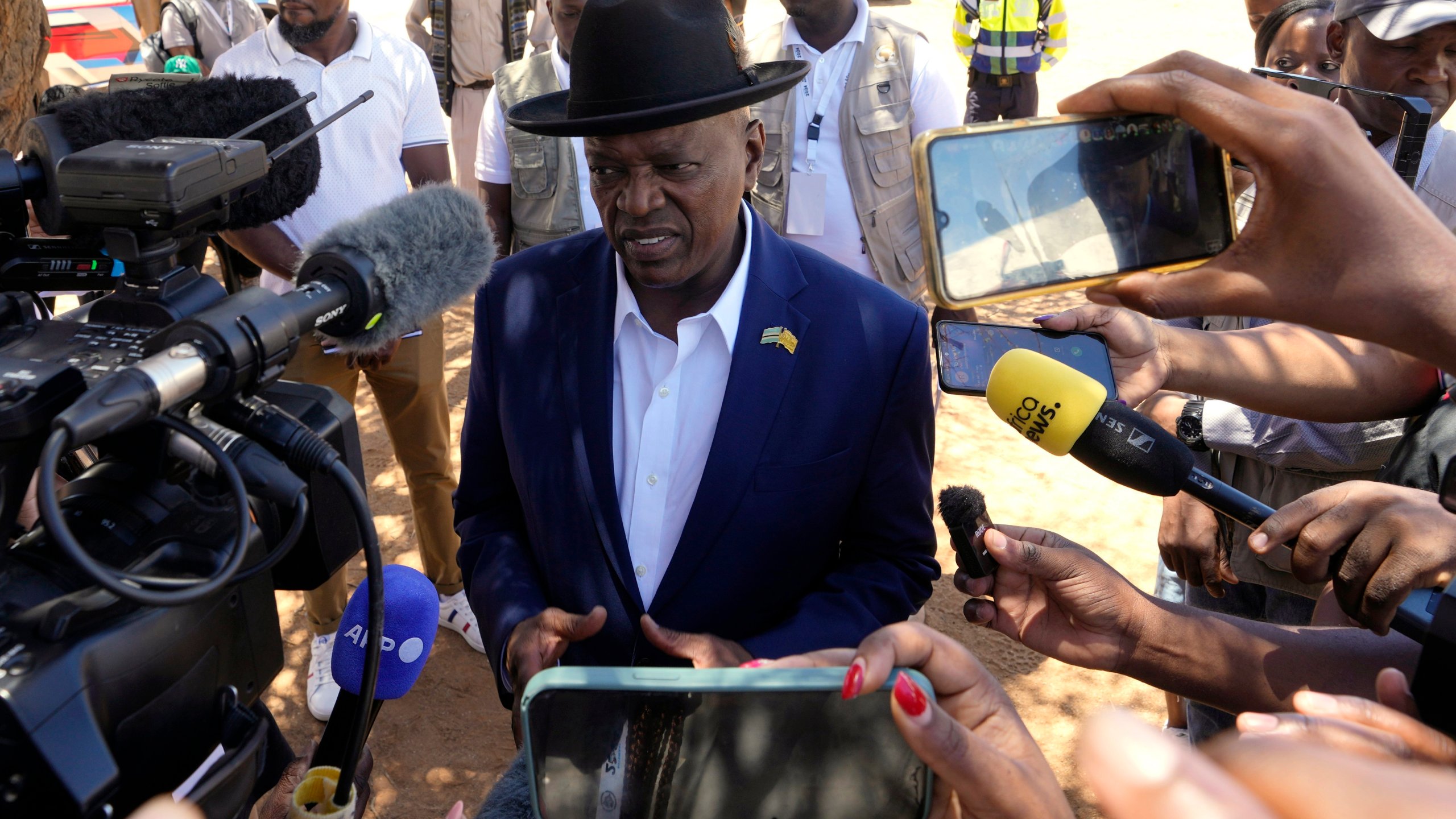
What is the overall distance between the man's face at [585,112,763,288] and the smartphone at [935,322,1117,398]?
21.8 inches

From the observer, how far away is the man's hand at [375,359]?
137 inches

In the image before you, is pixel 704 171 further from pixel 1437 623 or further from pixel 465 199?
pixel 1437 623

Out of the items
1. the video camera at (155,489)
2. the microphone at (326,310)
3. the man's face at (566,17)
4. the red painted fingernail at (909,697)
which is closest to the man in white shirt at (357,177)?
the man's face at (566,17)

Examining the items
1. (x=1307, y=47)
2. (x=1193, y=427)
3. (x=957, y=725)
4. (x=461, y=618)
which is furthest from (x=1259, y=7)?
(x=957, y=725)

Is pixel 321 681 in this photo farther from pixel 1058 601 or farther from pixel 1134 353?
pixel 1134 353

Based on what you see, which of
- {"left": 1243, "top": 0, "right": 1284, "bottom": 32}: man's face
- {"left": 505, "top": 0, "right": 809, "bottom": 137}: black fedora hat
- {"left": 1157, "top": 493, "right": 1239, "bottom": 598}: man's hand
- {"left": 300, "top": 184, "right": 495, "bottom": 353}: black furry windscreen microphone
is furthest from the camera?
{"left": 1243, "top": 0, "right": 1284, "bottom": 32}: man's face

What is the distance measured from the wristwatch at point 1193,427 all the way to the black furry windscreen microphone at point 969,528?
1.29 m

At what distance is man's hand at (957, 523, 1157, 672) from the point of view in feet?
6.14

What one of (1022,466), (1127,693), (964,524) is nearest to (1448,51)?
(964,524)

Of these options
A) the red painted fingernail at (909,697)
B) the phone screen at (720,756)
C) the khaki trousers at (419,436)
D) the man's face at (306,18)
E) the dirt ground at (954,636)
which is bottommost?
the dirt ground at (954,636)

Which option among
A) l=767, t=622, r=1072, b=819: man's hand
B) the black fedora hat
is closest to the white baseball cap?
the black fedora hat

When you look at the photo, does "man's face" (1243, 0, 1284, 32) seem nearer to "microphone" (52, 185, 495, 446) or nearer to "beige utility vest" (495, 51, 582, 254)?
"beige utility vest" (495, 51, 582, 254)

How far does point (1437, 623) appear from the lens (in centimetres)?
122

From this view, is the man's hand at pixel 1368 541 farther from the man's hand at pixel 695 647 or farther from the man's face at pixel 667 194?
the man's face at pixel 667 194
